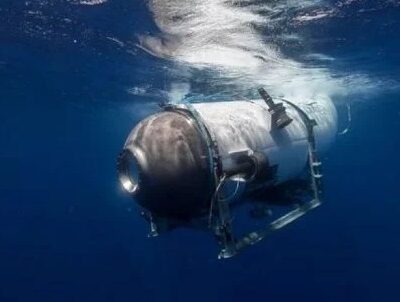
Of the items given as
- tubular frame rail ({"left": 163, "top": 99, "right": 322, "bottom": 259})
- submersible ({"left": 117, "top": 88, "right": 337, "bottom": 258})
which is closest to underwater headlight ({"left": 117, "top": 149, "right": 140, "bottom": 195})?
submersible ({"left": 117, "top": 88, "right": 337, "bottom": 258})

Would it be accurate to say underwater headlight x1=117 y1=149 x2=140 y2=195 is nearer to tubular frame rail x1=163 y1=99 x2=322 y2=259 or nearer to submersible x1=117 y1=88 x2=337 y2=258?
submersible x1=117 y1=88 x2=337 y2=258

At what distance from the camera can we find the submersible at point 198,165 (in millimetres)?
5234

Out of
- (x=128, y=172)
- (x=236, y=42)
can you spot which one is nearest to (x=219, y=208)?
(x=128, y=172)

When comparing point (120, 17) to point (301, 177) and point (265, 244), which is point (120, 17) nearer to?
point (301, 177)

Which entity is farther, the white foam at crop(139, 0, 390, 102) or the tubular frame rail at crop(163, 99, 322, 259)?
the white foam at crop(139, 0, 390, 102)

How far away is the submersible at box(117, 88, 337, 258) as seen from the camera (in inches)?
206

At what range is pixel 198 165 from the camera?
5.28m

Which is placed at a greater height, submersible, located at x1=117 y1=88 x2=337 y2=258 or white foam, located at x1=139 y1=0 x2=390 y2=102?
white foam, located at x1=139 y1=0 x2=390 y2=102

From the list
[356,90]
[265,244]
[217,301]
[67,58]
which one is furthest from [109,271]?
[356,90]

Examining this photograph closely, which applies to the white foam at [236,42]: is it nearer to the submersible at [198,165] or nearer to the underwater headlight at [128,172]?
the submersible at [198,165]

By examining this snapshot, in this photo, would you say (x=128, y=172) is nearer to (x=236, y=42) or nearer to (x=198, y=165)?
(x=198, y=165)

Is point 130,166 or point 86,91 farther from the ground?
point 86,91

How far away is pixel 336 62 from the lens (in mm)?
14977

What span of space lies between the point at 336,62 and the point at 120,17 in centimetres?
853
